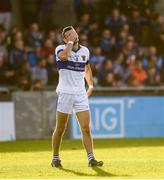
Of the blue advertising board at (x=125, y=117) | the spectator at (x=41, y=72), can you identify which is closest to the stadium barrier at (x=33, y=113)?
the blue advertising board at (x=125, y=117)

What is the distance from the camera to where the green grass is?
37.4 feet

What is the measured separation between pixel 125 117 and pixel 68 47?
26.0ft

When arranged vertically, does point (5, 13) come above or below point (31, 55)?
above

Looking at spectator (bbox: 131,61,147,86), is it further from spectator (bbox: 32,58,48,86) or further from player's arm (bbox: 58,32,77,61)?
player's arm (bbox: 58,32,77,61)

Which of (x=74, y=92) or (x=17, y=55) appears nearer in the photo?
(x=74, y=92)

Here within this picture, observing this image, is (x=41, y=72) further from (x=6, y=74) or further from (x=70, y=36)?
(x=70, y=36)

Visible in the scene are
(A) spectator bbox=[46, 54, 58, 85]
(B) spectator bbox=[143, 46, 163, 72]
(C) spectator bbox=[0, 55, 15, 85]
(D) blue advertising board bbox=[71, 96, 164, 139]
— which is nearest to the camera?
(D) blue advertising board bbox=[71, 96, 164, 139]

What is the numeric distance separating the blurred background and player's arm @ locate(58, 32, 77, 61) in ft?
23.2

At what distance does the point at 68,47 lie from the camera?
11961 millimetres

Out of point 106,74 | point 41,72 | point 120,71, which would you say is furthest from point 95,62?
point 41,72

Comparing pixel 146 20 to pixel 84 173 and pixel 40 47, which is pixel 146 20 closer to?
pixel 40 47

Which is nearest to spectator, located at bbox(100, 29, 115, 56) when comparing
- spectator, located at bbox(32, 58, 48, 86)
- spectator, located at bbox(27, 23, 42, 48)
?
spectator, located at bbox(27, 23, 42, 48)

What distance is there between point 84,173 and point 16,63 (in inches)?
384

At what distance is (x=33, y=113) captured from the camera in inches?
761
